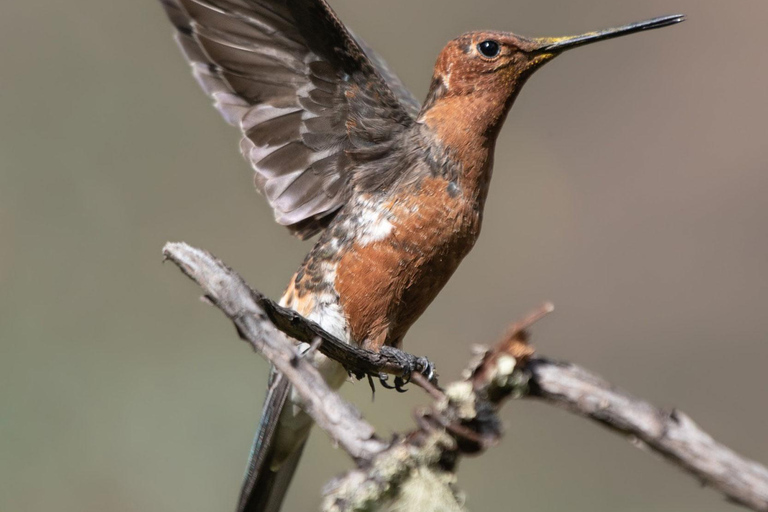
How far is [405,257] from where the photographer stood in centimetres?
343

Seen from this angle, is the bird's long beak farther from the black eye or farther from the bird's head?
the black eye

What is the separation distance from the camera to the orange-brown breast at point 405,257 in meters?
3.43

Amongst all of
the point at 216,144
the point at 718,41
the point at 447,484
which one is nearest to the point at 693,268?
the point at 718,41

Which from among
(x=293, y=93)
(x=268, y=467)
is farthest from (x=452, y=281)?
(x=293, y=93)

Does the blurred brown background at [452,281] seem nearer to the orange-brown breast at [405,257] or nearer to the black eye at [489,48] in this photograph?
the orange-brown breast at [405,257]

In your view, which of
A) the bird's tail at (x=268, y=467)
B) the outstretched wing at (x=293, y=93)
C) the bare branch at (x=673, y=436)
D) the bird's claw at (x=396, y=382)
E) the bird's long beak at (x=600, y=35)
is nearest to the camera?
the bare branch at (x=673, y=436)

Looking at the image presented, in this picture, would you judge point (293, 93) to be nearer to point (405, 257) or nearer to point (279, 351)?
point (405, 257)

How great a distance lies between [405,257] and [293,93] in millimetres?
761

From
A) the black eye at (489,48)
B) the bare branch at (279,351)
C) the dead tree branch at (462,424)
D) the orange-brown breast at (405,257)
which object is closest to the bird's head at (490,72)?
the black eye at (489,48)

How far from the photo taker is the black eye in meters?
3.53

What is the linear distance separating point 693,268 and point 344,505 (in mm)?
5771

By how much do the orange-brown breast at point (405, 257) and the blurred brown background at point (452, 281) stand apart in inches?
66.2

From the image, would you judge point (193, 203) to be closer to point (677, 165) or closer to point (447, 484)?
point (677, 165)

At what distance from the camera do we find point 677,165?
7.55 metres
